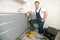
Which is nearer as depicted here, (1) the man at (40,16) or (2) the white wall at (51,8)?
(1) the man at (40,16)

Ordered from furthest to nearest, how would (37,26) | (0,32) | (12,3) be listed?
(37,26) → (12,3) → (0,32)

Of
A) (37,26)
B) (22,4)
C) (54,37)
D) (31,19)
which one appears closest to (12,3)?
(22,4)

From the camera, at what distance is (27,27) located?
233 centimetres

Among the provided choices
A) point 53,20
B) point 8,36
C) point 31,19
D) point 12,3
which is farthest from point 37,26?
point 8,36

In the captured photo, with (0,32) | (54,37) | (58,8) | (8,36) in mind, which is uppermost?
(58,8)

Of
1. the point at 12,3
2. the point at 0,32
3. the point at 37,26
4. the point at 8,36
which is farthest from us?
the point at 37,26

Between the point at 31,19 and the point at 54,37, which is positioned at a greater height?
the point at 31,19

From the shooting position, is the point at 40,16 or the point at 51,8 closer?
the point at 40,16

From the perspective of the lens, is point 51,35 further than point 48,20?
No

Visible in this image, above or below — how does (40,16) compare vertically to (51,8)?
below

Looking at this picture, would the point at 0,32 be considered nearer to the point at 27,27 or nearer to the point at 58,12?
the point at 27,27

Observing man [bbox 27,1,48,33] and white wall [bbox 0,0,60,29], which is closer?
man [bbox 27,1,48,33]

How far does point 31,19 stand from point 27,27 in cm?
20

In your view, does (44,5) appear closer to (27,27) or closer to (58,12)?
(58,12)
